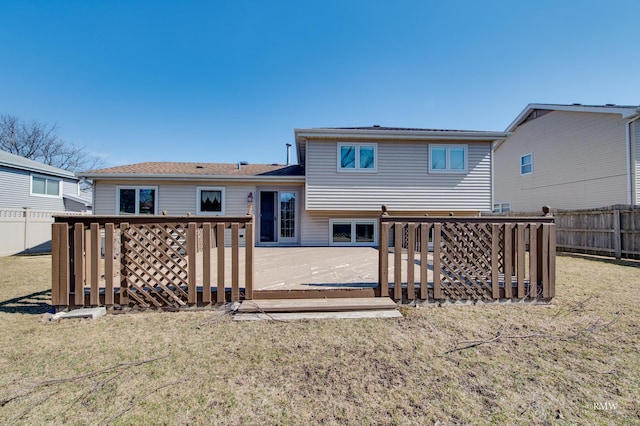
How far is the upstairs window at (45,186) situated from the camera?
14.6 m

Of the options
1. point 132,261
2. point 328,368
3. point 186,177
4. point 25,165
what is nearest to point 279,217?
point 186,177

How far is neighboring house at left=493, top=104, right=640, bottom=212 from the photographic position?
10141mm

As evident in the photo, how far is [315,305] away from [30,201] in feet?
63.1

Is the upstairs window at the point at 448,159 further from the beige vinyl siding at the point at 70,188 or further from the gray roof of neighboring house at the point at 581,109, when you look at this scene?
the beige vinyl siding at the point at 70,188

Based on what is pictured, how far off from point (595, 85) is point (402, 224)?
12.2 meters

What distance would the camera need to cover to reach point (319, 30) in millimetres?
9719

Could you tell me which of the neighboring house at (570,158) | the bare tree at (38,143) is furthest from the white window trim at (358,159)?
the bare tree at (38,143)

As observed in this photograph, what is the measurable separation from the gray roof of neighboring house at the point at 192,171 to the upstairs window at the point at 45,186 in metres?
9.10

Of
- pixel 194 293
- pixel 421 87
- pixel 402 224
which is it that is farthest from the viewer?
pixel 421 87

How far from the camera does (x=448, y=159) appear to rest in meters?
9.63

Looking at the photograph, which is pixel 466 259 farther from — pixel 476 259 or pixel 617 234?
pixel 617 234

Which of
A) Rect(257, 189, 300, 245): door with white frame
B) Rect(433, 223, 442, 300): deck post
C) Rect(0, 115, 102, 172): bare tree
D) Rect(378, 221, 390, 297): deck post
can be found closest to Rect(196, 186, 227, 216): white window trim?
Rect(257, 189, 300, 245): door with white frame

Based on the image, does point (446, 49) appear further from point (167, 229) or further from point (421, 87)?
point (167, 229)

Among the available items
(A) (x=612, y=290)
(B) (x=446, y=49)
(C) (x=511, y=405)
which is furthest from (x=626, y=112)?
(C) (x=511, y=405)
